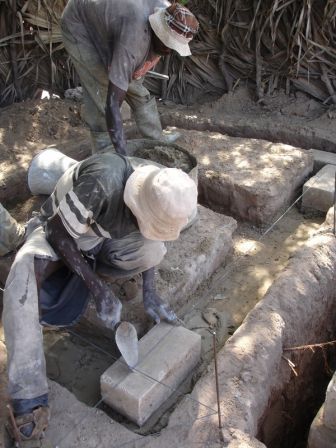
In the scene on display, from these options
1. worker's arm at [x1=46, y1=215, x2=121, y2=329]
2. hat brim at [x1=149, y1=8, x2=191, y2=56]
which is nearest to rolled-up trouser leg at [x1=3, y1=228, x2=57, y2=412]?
worker's arm at [x1=46, y1=215, x2=121, y2=329]

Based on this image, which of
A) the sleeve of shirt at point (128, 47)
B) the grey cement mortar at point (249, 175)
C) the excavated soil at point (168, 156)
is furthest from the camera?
the grey cement mortar at point (249, 175)

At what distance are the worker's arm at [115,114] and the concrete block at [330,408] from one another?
2.02 m

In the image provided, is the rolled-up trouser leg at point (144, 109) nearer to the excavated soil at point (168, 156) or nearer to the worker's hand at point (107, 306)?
the excavated soil at point (168, 156)

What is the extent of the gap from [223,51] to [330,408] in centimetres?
461

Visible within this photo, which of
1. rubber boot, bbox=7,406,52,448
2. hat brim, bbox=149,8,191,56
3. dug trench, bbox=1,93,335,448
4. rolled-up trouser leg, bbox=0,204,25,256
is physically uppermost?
hat brim, bbox=149,8,191,56

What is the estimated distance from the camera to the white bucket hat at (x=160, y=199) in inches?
86.0

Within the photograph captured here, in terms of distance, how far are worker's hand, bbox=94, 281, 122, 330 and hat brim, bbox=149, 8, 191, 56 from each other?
1.54 meters

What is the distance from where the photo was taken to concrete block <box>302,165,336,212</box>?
408cm

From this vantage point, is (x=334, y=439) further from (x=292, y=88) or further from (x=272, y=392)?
Answer: (x=292, y=88)

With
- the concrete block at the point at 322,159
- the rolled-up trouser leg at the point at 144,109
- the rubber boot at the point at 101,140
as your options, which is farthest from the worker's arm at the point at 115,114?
the concrete block at the point at 322,159

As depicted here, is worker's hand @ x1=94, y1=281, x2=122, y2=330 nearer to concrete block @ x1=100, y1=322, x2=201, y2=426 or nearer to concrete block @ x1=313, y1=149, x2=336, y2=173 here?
concrete block @ x1=100, y1=322, x2=201, y2=426

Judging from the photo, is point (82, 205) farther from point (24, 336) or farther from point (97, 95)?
point (97, 95)

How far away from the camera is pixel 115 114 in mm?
3361

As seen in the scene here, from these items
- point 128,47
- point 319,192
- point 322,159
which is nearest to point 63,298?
point 128,47
